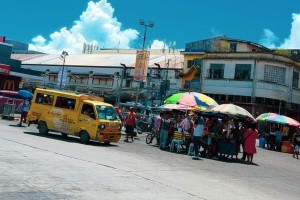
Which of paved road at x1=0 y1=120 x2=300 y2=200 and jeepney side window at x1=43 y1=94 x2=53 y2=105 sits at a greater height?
jeepney side window at x1=43 y1=94 x2=53 y2=105

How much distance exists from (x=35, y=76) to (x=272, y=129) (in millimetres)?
37550

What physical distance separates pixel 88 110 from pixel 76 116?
642 millimetres

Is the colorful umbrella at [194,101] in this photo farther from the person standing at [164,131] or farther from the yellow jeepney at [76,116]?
the yellow jeepney at [76,116]

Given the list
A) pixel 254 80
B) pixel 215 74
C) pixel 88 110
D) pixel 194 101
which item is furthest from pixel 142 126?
pixel 215 74

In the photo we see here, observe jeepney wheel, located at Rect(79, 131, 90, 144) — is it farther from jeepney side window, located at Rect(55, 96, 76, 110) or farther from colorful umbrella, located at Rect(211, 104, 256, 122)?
colorful umbrella, located at Rect(211, 104, 256, 122)

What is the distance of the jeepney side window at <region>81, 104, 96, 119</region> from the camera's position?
60.3ft

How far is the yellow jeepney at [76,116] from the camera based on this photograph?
59.7 feet

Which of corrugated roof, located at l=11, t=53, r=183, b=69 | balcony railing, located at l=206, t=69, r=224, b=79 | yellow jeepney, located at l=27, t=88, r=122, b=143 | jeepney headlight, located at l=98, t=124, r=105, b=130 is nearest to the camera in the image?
jeepney headlight, located at l=98, t=124, r=105, b=130

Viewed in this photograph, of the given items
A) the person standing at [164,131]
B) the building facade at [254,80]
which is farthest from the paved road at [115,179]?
the building facade at [254,80]

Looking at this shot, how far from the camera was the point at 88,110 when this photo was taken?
60.8 ft

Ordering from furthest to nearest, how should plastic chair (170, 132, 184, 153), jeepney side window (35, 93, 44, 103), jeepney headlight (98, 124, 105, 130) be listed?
jeepney side window (35, 93, 44, 103) < plastic chair (170, 132, 184, 153) < jeepney headlight (98, 124, 105, 130)

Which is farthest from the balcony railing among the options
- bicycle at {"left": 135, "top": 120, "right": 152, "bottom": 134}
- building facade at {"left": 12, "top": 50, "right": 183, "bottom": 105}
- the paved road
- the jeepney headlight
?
the paved road

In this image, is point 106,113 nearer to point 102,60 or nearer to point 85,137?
point 85,137

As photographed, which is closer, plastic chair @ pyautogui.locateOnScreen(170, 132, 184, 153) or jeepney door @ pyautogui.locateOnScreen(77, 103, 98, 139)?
jeepney door @ pyautogui.locateOnScreen(77, 103, 98, 139)
